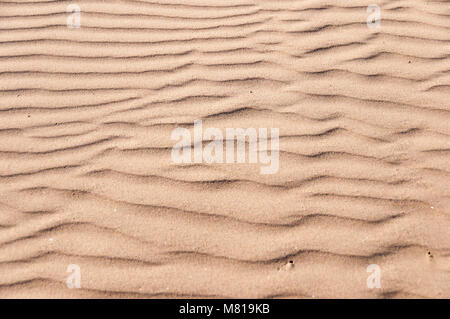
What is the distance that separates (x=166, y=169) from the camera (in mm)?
2201

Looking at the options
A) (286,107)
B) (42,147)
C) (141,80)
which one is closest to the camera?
(42,147)

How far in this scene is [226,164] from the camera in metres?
2.22

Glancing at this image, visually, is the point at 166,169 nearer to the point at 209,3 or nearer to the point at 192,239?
the point at 192,239

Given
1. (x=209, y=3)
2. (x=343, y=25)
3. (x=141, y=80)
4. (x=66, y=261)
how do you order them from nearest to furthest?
1. (x=66, y=261)
2. (x=141, y=80)
3. (x=343, y=25)
4. (x=209, y=3)

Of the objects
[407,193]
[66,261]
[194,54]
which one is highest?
[194,54]

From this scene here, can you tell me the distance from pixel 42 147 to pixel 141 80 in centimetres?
79

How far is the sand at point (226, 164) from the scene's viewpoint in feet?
5.96

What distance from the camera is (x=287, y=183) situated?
6.90ft

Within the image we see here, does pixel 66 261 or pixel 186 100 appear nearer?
pixel 66 261

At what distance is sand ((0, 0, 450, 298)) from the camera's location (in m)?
1.82

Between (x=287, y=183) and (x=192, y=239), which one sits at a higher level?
(x=287, y=183)

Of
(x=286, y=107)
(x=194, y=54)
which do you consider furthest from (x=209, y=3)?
(x=286, y=107)

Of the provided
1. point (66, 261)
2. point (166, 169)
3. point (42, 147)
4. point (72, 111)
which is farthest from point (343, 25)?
point (66, 261)

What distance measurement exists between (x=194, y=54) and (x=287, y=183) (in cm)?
132
